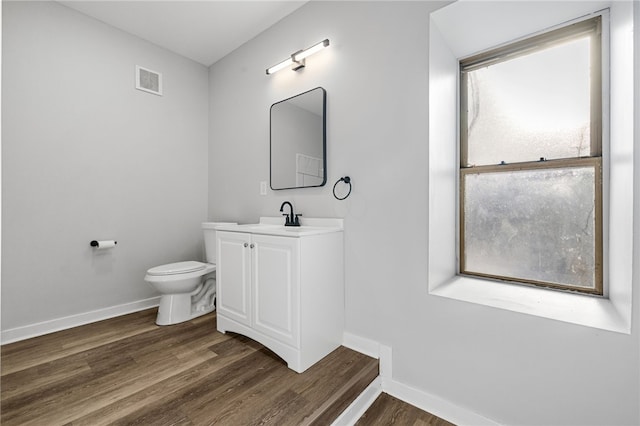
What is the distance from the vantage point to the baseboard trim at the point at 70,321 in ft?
6.77

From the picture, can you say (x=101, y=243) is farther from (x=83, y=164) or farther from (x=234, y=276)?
(x=234, y=276)

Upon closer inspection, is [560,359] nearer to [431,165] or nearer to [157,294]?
[431,165]

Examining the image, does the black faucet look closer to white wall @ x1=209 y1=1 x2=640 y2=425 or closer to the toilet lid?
white wall @ x1=209 y1=1 x2=640 y2=425

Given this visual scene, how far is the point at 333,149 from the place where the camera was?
6.63 feet

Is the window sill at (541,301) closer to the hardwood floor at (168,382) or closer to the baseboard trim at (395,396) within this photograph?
the baseboard trim at (395,396)

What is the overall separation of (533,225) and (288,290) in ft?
4.63

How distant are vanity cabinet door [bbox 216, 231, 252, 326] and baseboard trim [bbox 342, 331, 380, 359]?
25.6 inches

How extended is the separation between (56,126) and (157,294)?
1.62 m

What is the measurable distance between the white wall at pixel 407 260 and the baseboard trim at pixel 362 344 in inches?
1.5

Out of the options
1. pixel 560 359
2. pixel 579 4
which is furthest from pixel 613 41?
pixel 560 359

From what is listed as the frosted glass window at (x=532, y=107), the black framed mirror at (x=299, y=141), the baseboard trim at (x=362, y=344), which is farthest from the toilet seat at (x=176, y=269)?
the frosted glass window at (x=532, y=107)

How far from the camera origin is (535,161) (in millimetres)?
1605

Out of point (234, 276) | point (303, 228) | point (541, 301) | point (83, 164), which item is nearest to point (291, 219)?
point (303, 228)

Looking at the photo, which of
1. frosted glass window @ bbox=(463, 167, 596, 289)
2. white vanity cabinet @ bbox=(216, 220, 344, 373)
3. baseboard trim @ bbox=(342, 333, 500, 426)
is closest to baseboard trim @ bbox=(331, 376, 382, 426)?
baseboard trim @ bbox=(342, 333, 500, 426)
